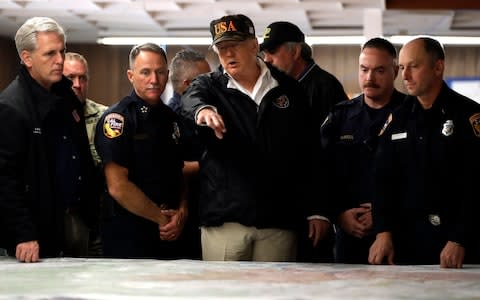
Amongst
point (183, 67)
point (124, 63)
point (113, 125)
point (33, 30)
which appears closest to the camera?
point (33, 30)

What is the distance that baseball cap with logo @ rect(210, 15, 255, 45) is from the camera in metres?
3.22

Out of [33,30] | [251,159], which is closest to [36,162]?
[33,30]

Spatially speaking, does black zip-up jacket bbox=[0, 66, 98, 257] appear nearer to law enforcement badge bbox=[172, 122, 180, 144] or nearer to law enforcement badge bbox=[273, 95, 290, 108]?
law enforcement badge bbox=[172, 122, 180, 144]

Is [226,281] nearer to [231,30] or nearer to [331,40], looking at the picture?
[231,30]

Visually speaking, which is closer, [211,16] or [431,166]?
[431,166]

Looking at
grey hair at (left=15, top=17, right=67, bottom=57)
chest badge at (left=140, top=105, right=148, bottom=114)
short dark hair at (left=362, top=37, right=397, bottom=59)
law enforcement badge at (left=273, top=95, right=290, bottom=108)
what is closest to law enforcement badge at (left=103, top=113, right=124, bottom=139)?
chest badge at (left=140, top=105, right=148, bottom=114)

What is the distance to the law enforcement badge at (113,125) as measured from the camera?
10.9ft

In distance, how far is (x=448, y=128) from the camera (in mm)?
3000

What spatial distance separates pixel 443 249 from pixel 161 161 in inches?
49.7

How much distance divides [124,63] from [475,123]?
40.8 feet

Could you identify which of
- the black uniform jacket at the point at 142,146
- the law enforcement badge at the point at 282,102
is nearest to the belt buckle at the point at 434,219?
the law enforcement badge at the point at 282,102

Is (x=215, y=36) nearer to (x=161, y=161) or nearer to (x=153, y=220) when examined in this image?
(x=161, y=161)

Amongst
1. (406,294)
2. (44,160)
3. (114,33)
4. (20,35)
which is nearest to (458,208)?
(406,294)

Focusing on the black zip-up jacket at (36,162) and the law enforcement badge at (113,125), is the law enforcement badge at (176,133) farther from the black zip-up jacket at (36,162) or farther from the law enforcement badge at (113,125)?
the black zip-up jacket at (36,162)
